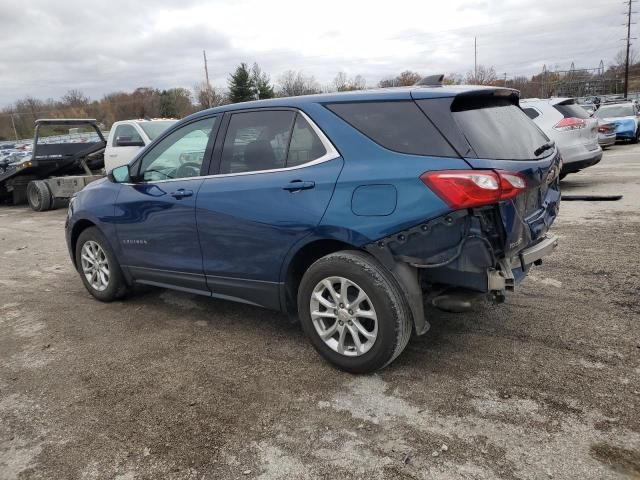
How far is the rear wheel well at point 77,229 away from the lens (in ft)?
17.0

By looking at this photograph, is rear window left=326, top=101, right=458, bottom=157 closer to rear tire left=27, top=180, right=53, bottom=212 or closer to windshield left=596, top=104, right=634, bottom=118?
rear tire left=27, top=180, right=53, bottom=212

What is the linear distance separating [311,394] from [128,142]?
28.0ft

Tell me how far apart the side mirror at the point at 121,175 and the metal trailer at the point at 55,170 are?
27.4 feet

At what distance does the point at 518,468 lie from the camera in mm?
2451

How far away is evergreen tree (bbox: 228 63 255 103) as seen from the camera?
178 feet

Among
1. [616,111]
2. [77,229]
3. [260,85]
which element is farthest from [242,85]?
[77,229]

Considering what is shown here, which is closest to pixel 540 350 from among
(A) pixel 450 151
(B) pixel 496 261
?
(B) pixel 496 261

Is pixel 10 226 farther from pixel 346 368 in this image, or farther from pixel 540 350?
pixel 540 350

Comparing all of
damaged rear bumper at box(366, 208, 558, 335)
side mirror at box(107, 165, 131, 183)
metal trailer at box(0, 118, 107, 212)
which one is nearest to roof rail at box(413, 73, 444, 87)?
damaged rear bumper at box(366, 208, 558, 335)

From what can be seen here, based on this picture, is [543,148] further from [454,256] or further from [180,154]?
[180,154]

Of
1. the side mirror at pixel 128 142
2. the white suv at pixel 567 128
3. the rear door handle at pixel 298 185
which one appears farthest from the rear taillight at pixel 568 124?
the side mirror at pixel 128 142

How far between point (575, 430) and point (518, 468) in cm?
46

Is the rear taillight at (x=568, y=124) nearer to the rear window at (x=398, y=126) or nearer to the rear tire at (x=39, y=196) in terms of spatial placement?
the rear window at (x=398, y=126)

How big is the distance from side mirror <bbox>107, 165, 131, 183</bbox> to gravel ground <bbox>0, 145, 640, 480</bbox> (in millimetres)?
1210
